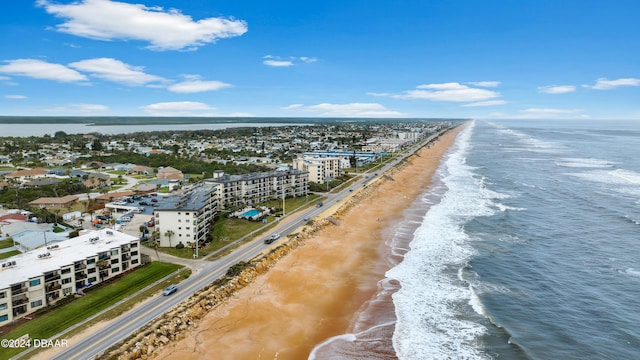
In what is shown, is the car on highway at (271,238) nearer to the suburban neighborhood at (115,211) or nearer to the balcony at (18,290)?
the suburban neighborhood at (115,211)

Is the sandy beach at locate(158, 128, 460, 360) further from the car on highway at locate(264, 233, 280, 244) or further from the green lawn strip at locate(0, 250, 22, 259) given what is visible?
the green lawn strip at locate(0, 250, 22, 259)

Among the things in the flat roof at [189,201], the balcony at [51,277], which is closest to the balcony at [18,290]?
the balcony at [51,277]

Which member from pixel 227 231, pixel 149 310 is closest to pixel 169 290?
pixel 149 310

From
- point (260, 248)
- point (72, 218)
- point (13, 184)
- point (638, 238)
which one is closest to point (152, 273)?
point (260, 248)

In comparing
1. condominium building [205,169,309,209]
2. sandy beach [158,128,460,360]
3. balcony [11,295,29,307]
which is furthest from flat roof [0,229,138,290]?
condominium building [205,169,309,209]

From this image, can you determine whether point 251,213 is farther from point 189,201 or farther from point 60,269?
point 60,269

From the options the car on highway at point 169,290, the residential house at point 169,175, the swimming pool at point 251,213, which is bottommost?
the car on highway at point 169,290

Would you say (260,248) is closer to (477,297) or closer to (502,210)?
(477,297)
